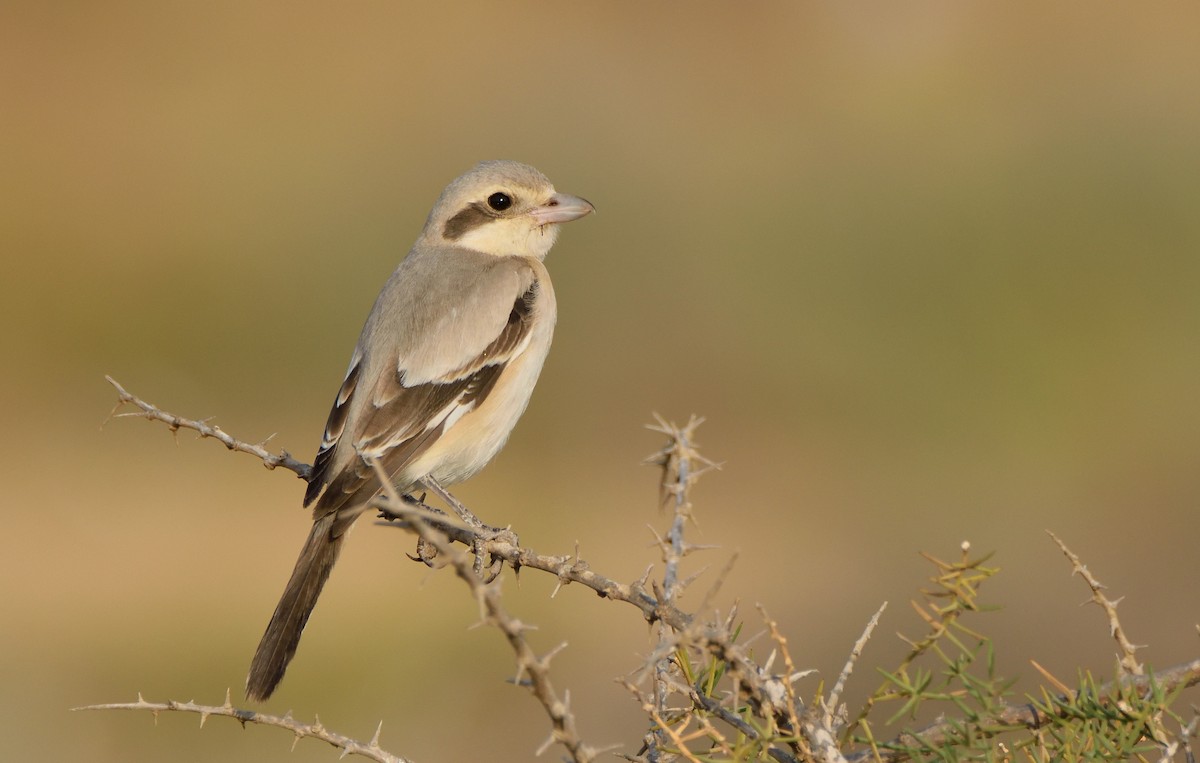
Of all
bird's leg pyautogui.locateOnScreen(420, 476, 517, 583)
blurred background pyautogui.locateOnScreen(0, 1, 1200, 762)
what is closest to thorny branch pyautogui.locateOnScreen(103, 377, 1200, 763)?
bird's leg pyautogui.locateOnScreen(420, 476, 517, 583)

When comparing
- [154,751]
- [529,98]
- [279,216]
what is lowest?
[154,751]

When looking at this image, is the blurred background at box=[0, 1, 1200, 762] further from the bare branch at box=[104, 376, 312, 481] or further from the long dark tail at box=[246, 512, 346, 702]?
the bare branch at box=[104, 376, 312, 481]

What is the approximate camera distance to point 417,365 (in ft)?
14.4

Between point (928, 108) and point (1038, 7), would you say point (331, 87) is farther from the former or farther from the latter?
point (1038, 7)

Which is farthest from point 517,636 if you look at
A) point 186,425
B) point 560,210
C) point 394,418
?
point 560,210

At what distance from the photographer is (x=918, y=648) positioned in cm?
204

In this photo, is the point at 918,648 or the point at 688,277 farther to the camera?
the point at 688,277

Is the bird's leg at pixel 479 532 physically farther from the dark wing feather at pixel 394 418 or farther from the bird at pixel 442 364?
the dark wing feather at pixel 394 418

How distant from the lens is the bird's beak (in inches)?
197

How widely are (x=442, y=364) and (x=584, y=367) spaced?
5844 millimetres

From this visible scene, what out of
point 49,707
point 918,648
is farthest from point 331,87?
point 918,648

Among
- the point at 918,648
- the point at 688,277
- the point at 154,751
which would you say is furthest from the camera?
the point at 688,277

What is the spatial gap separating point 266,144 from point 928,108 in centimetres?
688

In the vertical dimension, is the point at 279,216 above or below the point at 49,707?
above
